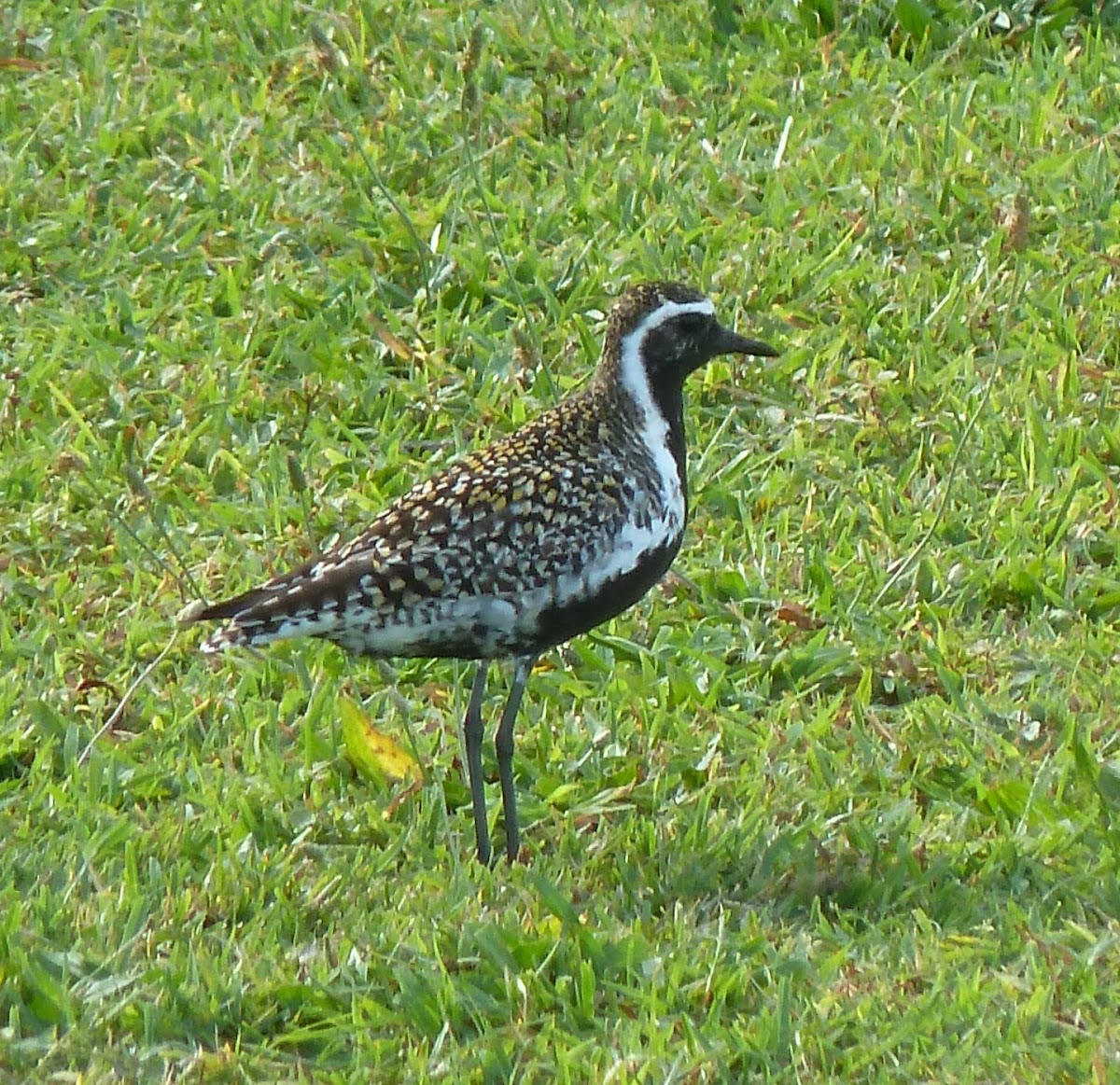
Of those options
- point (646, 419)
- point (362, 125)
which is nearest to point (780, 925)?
point (646, 419)

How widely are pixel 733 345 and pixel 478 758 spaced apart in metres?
1.29

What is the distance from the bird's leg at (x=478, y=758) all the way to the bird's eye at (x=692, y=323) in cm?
100

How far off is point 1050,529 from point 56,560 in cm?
287

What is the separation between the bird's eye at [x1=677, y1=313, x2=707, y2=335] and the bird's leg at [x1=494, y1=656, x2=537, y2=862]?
3.09ft

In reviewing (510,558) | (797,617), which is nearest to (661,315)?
(510,558)

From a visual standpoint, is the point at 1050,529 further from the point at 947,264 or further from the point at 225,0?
the point at 225,0

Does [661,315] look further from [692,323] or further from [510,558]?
[510,558]

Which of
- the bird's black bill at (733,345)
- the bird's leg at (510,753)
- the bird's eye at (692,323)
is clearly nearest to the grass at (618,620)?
the bird's leg at (510,753)

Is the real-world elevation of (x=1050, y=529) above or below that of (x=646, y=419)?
below

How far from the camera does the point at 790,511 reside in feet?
22.9

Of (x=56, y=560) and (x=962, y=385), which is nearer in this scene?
(x=56, y=560)

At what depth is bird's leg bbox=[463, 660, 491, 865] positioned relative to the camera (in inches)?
217

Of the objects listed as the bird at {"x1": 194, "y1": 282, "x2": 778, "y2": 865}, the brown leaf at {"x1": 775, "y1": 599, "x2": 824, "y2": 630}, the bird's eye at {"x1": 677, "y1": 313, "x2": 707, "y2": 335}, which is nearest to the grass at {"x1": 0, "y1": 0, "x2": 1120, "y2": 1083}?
the brown leaf at {"x1": 775, "y1": 599, "x2": 824, "y2": 630}

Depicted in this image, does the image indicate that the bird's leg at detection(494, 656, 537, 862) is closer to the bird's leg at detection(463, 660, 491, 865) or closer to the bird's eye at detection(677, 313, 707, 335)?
the bird's leg at detection(463, 660, 491, 865)
